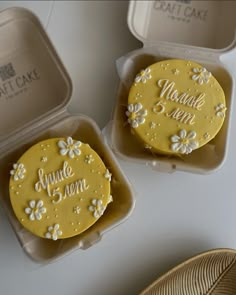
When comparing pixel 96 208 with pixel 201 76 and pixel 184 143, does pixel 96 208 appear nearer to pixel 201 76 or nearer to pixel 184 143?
pixel 184 143

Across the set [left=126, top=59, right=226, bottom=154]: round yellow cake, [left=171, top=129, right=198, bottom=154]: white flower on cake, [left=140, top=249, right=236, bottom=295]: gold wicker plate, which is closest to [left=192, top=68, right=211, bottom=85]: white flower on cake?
[left=126, top=59, right=226, bottom=154]: round yellow cake

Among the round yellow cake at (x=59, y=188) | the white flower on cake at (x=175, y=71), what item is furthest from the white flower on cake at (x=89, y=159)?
the white flower on cake at (x=175, y=71)

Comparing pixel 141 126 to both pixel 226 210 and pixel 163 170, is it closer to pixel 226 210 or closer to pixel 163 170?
pixel 163 170

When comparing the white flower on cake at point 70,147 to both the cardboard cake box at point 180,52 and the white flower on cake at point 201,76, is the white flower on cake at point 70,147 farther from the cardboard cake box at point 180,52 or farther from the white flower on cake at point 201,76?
the white flower on cake at point 201,76

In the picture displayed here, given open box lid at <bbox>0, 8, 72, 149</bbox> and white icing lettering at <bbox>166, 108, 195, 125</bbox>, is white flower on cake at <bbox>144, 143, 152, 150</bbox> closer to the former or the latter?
white icing lettering at <bbox>166, 108, 195, 125</bbox>

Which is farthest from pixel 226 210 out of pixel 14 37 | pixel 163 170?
pixel 14 37
